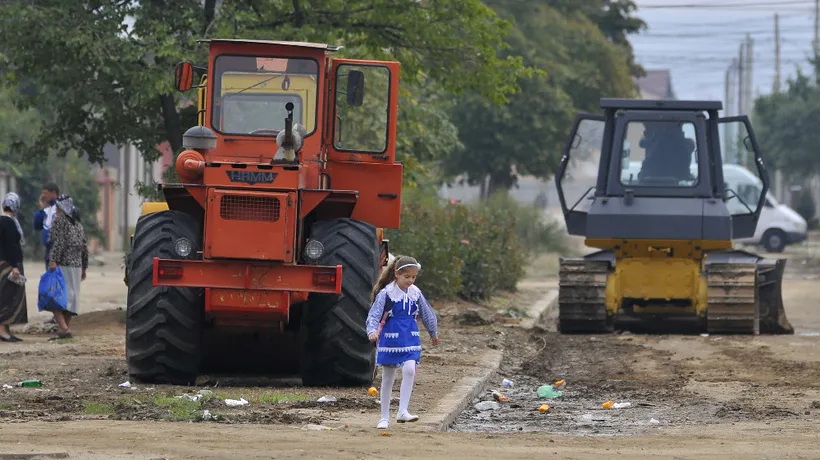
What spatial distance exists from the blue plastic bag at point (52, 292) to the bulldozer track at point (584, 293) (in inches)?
245

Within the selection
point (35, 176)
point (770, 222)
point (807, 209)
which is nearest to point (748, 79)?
point (807, 209)

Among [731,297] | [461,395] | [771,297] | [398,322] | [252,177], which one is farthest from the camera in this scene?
[771,297]

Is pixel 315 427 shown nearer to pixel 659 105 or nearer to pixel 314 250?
pixel 314 250

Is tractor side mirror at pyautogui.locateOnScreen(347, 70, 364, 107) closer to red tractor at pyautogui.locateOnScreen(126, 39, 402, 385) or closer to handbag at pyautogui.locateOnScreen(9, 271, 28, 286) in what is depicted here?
red tractor at pyautogui.locateOnScreen(126, 39, 402, 385)

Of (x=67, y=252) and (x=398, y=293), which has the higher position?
(x=398, y=293)

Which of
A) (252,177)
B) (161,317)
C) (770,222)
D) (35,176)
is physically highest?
(252,177)

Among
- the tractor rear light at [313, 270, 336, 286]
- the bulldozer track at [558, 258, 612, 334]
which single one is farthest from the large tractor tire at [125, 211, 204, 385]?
the bulldozer track at [558, 258, 612, 334]

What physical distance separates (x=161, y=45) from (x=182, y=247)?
679 cm

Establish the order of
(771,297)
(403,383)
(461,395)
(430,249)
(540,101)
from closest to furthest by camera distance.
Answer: (403,383), (461,395), (771,297), (430,249), (540,101)

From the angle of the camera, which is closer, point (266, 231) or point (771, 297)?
point (266, 231)

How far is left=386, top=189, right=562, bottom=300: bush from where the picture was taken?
21906 millimetres

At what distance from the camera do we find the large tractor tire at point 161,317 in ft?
39.1

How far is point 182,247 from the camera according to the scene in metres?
11.9

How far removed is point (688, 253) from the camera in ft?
63.4
